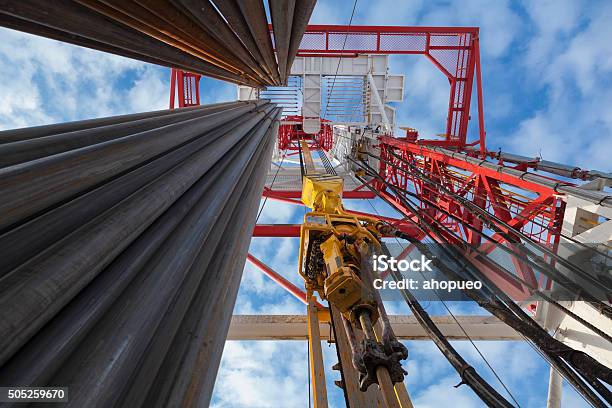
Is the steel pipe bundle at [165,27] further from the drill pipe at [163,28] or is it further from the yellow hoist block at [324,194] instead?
the yellow hoist block at [324,194]

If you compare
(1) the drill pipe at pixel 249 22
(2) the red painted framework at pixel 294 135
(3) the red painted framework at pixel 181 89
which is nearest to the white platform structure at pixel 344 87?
(2) the red painted framework at pixel 294 135

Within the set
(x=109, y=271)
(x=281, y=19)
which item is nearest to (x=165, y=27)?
(x=281, y=19)

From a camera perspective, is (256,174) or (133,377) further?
(256,174)

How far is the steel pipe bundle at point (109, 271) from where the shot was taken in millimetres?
615

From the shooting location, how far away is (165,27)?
1.71 m

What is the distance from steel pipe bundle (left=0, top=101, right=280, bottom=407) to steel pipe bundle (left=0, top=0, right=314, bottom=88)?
38cm

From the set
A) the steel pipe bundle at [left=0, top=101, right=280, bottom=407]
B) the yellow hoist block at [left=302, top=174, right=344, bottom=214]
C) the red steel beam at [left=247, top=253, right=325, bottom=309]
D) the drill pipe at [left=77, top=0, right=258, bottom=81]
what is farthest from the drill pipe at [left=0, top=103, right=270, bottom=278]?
the red steel beam at [left=247, top=253, right=325, bottom=309]

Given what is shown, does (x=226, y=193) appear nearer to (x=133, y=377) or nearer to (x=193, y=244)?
(x=193, y=244)

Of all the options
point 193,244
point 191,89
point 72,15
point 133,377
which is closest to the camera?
point 133,377

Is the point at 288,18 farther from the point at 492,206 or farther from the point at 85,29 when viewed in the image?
the point at 492,206

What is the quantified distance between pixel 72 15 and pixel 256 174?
1.25 meters

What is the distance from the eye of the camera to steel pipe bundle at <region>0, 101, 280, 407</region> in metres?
0.62

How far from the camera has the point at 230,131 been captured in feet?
7.52

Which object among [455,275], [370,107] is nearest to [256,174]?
[455,275]
